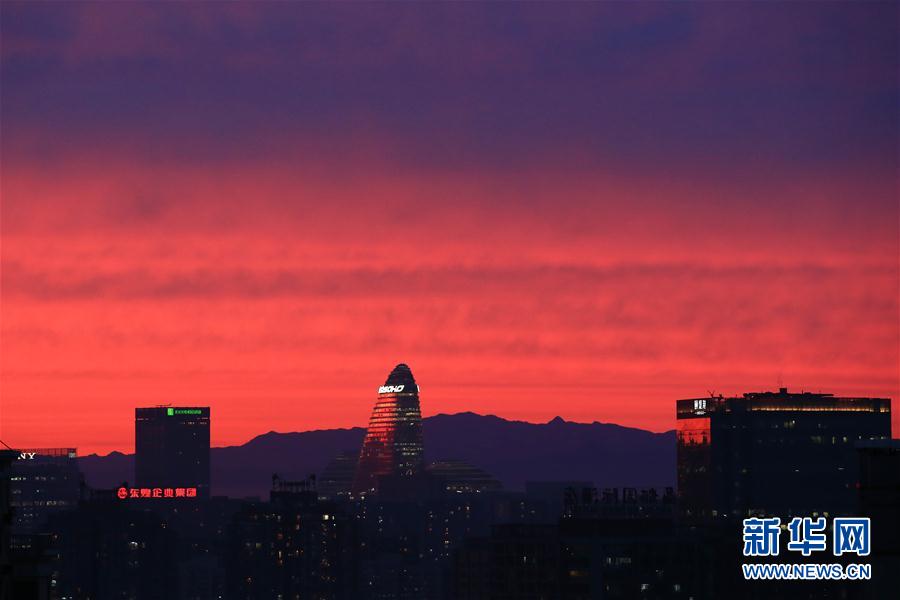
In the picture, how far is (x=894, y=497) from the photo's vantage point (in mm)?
119500

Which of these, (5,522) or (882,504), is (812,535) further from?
(5,522)

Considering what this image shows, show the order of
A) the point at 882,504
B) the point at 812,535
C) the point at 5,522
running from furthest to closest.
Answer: the point at 812,535, the point at 882,504, the point at 5,522

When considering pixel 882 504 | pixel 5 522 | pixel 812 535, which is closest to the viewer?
pixel 5 522

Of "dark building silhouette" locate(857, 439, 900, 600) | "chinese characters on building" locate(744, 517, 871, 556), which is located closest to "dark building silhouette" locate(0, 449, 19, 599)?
"dark building silhouette" locate(857, 439, 900, 600)

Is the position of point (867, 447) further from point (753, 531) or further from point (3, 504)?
point (3, 504)

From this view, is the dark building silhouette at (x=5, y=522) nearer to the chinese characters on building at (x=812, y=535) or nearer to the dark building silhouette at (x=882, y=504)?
the dark building silhouette at (x=882, y=504)

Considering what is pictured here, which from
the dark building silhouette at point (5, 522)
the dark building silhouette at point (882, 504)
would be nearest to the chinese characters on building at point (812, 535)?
the dark building silhouette at point (882, 504)

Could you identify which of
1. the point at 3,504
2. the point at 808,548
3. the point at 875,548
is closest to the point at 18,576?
the point at 3,504

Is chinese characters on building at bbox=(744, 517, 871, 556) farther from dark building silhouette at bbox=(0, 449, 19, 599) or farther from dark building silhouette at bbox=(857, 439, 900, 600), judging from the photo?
dark building silhouette at bbox=(0, 449, 19, 599)

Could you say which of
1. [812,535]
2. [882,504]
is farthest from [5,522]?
[812,535]

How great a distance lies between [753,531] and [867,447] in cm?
4968

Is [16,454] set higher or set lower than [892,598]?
higher

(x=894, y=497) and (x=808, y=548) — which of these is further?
(x=808, y=548)

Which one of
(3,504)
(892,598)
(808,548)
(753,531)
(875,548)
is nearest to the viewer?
(3,504)
